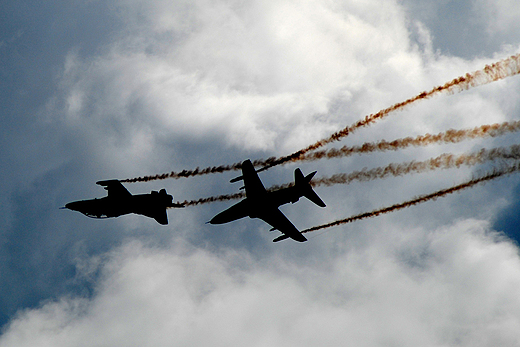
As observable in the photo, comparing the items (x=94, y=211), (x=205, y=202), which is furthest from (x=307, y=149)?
(x=94, y=211)

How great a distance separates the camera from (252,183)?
1577 inches

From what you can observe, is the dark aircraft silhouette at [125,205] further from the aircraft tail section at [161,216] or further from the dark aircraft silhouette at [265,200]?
the dark aircraft silhouette at [265,200]

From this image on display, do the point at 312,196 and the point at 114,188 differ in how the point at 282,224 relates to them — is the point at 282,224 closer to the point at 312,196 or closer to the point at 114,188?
the point at 312,196

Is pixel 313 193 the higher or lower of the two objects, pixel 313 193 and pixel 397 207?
the higher

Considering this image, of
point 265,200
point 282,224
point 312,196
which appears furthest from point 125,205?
point 312,196

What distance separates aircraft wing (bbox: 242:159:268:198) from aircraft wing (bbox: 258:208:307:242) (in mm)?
2551

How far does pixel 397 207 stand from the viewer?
31125 mm

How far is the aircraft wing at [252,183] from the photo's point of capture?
39.9 m

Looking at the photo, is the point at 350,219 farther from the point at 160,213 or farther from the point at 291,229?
the point at 160,213

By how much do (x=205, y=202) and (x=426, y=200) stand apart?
2371 cm

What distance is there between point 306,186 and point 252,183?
18.3ft

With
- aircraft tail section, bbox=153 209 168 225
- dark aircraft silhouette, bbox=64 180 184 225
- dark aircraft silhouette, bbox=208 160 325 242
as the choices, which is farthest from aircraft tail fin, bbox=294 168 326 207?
aircraft tail section, bbox=153 209 168 225

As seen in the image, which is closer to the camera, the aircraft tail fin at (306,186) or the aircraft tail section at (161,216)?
the aircraft tail fin at (306,186)

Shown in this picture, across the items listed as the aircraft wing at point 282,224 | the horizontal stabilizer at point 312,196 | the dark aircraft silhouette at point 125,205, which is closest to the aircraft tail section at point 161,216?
the dark aircraft silhouette at point 125,205
